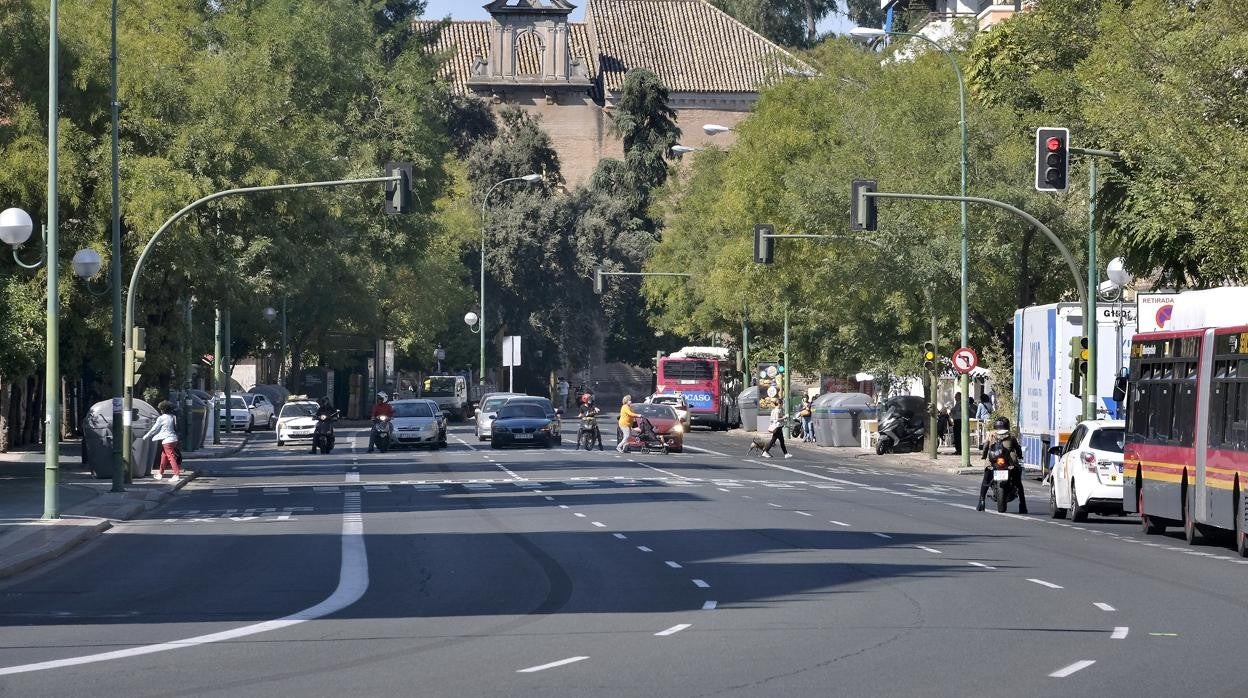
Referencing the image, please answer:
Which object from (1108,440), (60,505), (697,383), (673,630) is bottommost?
(60,505)

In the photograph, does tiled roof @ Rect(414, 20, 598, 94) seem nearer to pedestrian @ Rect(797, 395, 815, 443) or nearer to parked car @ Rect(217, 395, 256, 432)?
parked car @ Rect(217, 395, 256, 432)

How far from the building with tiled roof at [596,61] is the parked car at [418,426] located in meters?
60.9

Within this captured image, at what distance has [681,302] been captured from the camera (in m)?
91.5

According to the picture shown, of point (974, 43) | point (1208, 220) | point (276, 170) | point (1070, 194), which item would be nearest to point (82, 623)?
point (1208, 220)

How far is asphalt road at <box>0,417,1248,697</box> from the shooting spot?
11.6 meters

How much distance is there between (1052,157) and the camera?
31.9 m

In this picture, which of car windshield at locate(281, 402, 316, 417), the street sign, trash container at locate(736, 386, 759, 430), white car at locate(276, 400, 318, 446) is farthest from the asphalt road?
trash container at locate(736, 386, 759, 430)

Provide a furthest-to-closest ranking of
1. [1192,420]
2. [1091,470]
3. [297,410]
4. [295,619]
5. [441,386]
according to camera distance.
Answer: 1. [441,386]
2. [297,410]
3. [1091,470]
4. [1192,420]
5. [295,619]

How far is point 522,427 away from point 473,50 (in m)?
69.6

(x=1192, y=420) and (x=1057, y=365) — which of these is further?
(x=1057, y=365)

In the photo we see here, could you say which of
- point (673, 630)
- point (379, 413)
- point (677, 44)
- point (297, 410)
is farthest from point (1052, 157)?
point (677, 44)

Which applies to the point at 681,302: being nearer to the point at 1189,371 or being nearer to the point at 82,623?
the point at 1189,371

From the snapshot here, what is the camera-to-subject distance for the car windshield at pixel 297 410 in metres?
62.1

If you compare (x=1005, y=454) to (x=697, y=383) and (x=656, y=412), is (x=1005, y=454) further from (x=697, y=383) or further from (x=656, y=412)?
(x=697, y=383)
